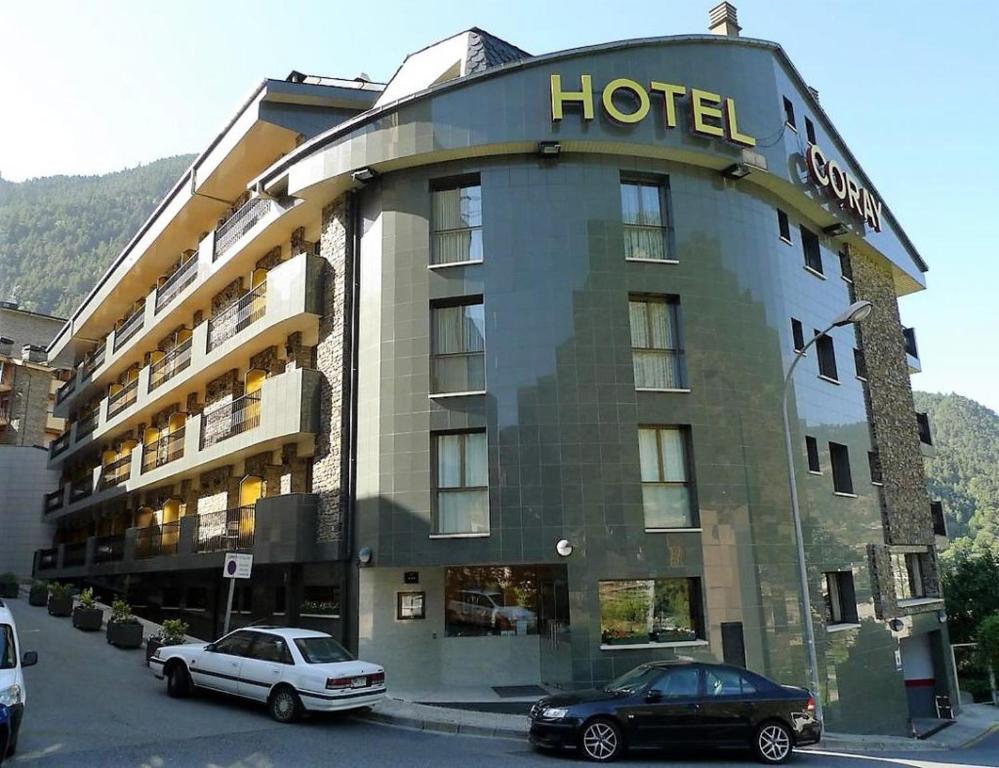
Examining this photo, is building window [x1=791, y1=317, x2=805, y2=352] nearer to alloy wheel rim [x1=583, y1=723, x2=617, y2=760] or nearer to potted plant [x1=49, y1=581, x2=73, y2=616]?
alloy wheel rim [x1=583, y1=723, x2=617, y2=760]

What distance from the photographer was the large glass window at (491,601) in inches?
719

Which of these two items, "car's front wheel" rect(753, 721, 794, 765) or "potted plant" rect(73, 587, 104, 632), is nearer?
"car's front wheel" rect(753, 721, 794, 765)

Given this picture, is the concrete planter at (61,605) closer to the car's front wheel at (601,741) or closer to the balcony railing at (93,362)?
the balcony railing at (93,362)

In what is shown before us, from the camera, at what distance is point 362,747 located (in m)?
11.9

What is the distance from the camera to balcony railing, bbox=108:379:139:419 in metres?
34.8

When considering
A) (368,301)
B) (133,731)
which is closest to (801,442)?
(368,301)

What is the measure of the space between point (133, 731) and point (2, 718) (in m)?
3.04

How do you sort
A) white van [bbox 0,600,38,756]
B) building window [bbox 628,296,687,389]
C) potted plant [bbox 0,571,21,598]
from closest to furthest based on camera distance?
white van [bbox 0,600,38,756]
building window [bbox 628,296,687,389]
potted plant [bbox 0,571,21,598]

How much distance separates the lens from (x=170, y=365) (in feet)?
100

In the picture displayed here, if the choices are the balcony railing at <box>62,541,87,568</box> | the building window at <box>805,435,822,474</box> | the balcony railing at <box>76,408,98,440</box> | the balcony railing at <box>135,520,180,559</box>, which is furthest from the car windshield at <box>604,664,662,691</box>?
the balcony railing at <box>76,408,98,440</box>

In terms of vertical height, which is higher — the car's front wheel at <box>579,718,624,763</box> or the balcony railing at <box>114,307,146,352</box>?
the balcony railing at <box>114,307,146,352</box>

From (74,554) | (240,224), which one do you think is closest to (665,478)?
(240,224)

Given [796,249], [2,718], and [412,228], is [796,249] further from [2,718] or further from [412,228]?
[2,718]

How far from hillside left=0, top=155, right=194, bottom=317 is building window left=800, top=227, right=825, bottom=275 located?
9492 cm
